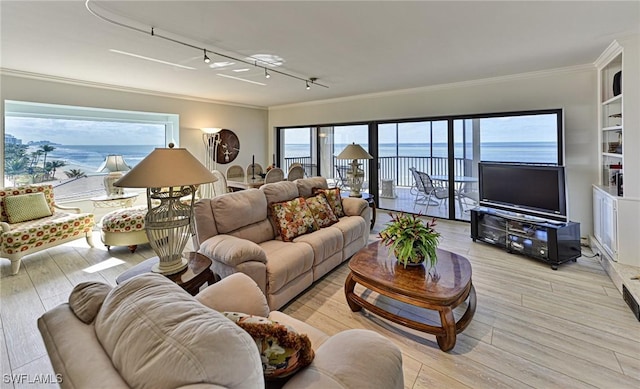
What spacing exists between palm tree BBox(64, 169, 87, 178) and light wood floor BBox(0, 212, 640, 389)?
2.26 m

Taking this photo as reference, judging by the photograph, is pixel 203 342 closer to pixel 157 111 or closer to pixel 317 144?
pixel 157 111

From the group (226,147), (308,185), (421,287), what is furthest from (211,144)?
(421,287)

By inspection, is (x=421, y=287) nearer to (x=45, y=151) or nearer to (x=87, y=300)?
(x=87, y=300)

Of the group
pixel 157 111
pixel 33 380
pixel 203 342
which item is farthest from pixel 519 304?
pixel 157 111

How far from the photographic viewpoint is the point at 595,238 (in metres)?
3.97

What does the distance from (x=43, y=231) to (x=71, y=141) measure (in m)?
2.53

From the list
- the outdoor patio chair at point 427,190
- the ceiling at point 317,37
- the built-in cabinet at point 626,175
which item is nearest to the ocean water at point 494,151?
the outdoor patio chair at point 427,190

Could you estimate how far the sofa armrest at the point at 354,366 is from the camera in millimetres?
1049

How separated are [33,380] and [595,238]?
19.5 ft

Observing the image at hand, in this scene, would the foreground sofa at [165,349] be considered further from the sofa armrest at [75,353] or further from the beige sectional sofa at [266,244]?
the beige sectional sofa at [266,244]

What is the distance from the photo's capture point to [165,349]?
753 millimetres

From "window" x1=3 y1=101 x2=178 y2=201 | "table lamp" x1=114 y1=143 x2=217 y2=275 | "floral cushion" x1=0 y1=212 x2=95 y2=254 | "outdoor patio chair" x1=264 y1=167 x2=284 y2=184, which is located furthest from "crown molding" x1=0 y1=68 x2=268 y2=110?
"table lamp" x1=114 y1=143 x2=217 y2=275

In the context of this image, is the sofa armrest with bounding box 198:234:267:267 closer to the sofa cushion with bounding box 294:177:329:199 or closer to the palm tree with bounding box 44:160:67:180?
the sofa cushion with bounding box 294:177:329:199

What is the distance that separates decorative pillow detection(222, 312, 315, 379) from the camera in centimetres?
101
